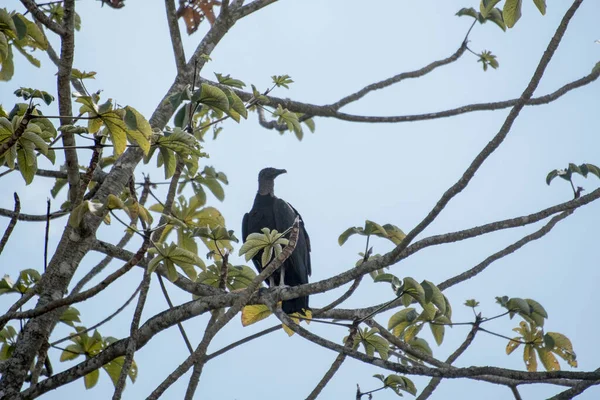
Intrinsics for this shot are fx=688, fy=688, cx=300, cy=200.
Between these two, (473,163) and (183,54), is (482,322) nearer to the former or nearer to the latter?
(473,163)

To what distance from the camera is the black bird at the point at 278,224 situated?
599 centimetres

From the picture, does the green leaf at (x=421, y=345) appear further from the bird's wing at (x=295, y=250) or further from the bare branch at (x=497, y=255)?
the bird's wing at (x=295, y=250)

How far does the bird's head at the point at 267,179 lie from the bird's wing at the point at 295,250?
323 millimetres

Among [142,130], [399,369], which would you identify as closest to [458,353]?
[399,369]

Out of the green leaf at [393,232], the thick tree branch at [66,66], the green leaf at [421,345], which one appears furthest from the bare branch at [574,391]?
the thick tree branch at [66,66]

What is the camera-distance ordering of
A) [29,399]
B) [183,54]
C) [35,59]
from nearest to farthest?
[29,399], [35,59], [183,54]

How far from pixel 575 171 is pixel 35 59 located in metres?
3.23

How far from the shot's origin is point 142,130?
287cm

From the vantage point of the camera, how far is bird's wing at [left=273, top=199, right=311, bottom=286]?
596 cm

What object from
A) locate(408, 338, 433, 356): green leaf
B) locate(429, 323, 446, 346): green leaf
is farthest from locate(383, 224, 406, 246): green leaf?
locate(408, 338, 433, 356): green leaf

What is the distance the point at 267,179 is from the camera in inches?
263

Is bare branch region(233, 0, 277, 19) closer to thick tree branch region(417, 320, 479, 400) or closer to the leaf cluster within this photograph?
the leaf cluster

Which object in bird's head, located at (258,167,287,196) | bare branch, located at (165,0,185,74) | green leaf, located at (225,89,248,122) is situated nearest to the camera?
green leaf, located at (225,89,248,122)

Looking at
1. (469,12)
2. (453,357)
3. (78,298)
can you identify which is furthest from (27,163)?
(469,12)
